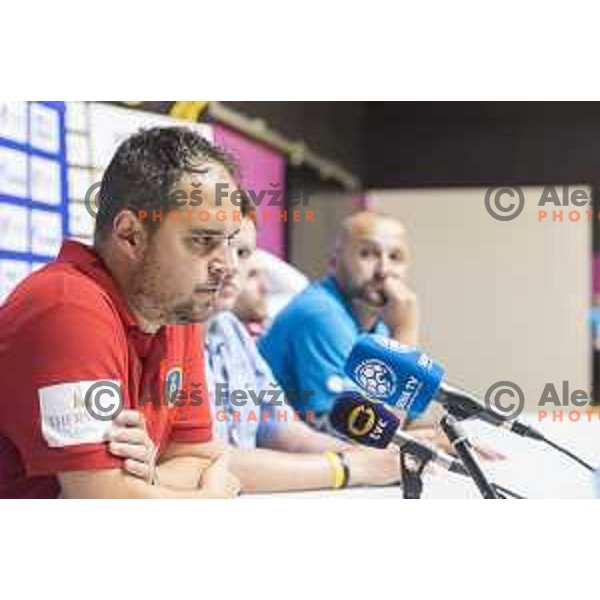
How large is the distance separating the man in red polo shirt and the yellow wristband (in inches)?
7.4

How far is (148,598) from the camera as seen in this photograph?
1920mm

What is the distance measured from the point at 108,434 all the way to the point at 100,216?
379mm

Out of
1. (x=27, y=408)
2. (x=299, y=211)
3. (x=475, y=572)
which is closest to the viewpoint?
(x=27, y=408)

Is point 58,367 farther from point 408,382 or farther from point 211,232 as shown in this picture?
point 408,382

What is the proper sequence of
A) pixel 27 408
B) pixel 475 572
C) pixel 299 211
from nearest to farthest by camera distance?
1. pixel 27 408
2. pixel 475 572
3. pixel 299 211

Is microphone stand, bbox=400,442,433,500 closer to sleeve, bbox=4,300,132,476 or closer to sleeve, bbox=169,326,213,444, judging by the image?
sleeve, bbox=169,326,213,444

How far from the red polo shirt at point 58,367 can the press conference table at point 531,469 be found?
1.22 ft

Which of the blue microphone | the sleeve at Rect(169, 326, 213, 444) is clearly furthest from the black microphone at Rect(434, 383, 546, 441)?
the sleeve at Rect(169, 326, 213, 444)

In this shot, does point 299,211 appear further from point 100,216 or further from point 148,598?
point 148,598

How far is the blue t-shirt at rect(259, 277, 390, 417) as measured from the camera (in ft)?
6.84

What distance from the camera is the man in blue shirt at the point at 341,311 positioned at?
2.10 metres

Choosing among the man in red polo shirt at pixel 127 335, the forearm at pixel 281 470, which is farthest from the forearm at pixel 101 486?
the forearm at pixel 281 470
